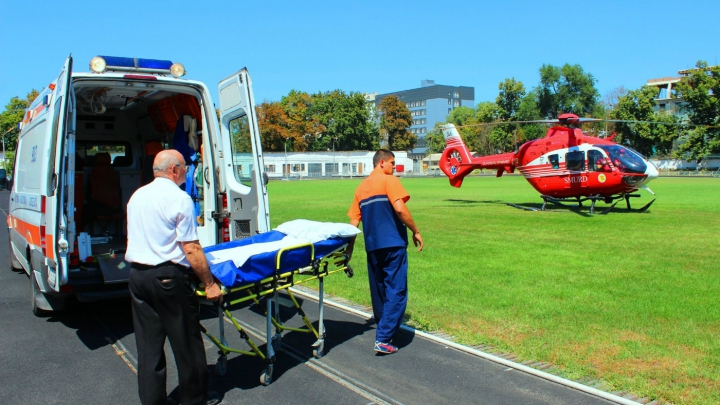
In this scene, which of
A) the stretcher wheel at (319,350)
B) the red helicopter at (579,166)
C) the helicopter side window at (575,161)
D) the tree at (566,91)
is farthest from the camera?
the tree at (566,91)

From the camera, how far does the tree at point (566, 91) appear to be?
8212cm

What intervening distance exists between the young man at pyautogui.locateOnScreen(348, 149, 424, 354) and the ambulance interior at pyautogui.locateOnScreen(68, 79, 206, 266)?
2.92 m

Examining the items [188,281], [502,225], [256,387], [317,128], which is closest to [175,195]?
[188,281]

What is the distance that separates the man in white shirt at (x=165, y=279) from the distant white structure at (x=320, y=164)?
7719 cm

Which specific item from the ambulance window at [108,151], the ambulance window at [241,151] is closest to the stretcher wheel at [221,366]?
the ambulance window at [241,151]

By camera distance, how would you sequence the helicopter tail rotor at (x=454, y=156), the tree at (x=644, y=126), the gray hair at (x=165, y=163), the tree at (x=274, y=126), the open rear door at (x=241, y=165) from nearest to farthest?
the gray hair at (x=165, y=163)
the open rear door at (x=241, y=165)
the helicopter tail rotor at (x=454, y=156)
the tree at (x=644, y=126)
the tree at (x=274, y=126)

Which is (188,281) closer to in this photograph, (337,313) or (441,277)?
(337,313)

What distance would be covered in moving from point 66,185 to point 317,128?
89.9m

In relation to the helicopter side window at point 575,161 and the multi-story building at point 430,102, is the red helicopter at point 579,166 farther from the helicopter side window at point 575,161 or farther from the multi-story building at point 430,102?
the multi-story building at point 430,102

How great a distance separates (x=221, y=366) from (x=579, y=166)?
18.5 meters

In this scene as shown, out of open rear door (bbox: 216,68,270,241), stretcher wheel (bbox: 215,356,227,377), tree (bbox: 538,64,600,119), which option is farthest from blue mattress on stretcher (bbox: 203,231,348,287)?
tree (bbox: 538,64,600,119)

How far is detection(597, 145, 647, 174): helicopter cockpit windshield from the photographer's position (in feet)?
63.6

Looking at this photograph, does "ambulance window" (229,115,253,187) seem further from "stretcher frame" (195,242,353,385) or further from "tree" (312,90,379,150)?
"tree" (312,90,379,150)

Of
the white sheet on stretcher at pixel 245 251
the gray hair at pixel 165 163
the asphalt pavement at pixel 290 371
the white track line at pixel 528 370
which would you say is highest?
the gray hair at pixel 165 163
